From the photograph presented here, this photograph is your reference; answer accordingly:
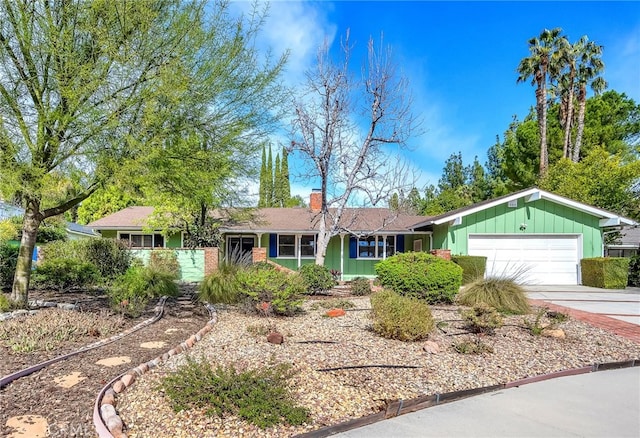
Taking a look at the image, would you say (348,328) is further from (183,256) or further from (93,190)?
(183,256)

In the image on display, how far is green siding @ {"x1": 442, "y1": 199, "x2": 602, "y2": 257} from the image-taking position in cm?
1580

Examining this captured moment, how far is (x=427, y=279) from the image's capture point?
9.52 meters

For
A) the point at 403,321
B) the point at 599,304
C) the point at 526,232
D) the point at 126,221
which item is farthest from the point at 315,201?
the point at 403,321

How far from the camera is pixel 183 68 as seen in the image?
610cm

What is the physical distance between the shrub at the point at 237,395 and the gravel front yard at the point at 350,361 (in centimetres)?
8

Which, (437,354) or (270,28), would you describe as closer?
(437,354)

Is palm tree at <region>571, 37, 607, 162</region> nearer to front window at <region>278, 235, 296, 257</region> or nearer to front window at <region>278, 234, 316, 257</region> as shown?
front window at <region>278, 234, 316, 257</region>

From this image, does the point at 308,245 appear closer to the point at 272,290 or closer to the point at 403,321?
the point at 272,290

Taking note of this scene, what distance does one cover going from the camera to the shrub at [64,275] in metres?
11.6

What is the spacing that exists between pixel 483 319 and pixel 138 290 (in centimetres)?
749

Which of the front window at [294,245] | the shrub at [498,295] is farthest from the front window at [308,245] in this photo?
the shrub at [498,295]

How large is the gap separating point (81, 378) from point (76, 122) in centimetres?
373

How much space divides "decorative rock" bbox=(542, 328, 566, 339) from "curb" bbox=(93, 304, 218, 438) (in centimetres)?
559

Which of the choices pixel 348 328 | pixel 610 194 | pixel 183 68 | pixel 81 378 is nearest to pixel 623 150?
pixel 610 194
